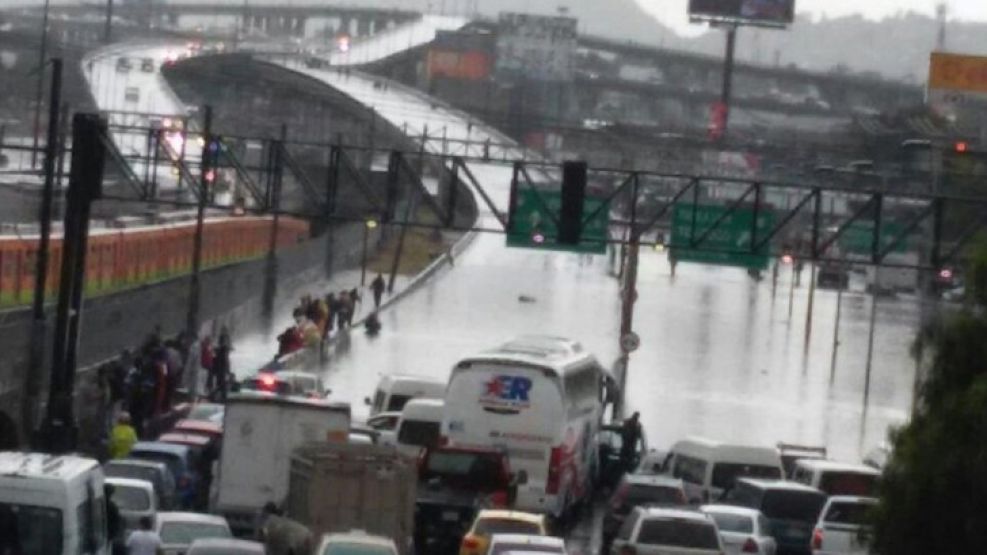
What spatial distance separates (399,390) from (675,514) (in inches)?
531

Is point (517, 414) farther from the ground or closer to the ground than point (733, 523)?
farther from the ground

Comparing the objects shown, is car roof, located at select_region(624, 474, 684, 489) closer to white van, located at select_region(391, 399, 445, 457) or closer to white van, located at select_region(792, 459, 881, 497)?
white van, located at select_region(792, 459, 881, 497)

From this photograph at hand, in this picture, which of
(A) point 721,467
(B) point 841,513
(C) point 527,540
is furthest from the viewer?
A: (A) point 721,467

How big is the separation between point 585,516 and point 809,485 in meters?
3.52

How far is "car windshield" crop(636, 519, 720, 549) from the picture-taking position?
2712 centimetres

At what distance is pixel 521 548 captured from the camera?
24266 mm

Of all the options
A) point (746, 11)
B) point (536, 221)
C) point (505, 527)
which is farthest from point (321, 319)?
point (746, 11)

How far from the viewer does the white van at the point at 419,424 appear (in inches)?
1394

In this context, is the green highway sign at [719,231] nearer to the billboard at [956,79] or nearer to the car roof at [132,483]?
the car roof at [132,483]

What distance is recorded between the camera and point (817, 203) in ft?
120

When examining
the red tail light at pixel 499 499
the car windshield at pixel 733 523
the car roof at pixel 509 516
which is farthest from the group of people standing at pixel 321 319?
the car roof at pixel 509 516

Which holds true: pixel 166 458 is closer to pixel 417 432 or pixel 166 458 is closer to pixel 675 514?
pixel 675 514

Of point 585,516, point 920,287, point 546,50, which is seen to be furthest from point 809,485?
point 546,50

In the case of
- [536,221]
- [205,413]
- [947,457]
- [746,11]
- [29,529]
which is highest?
[746,11]
